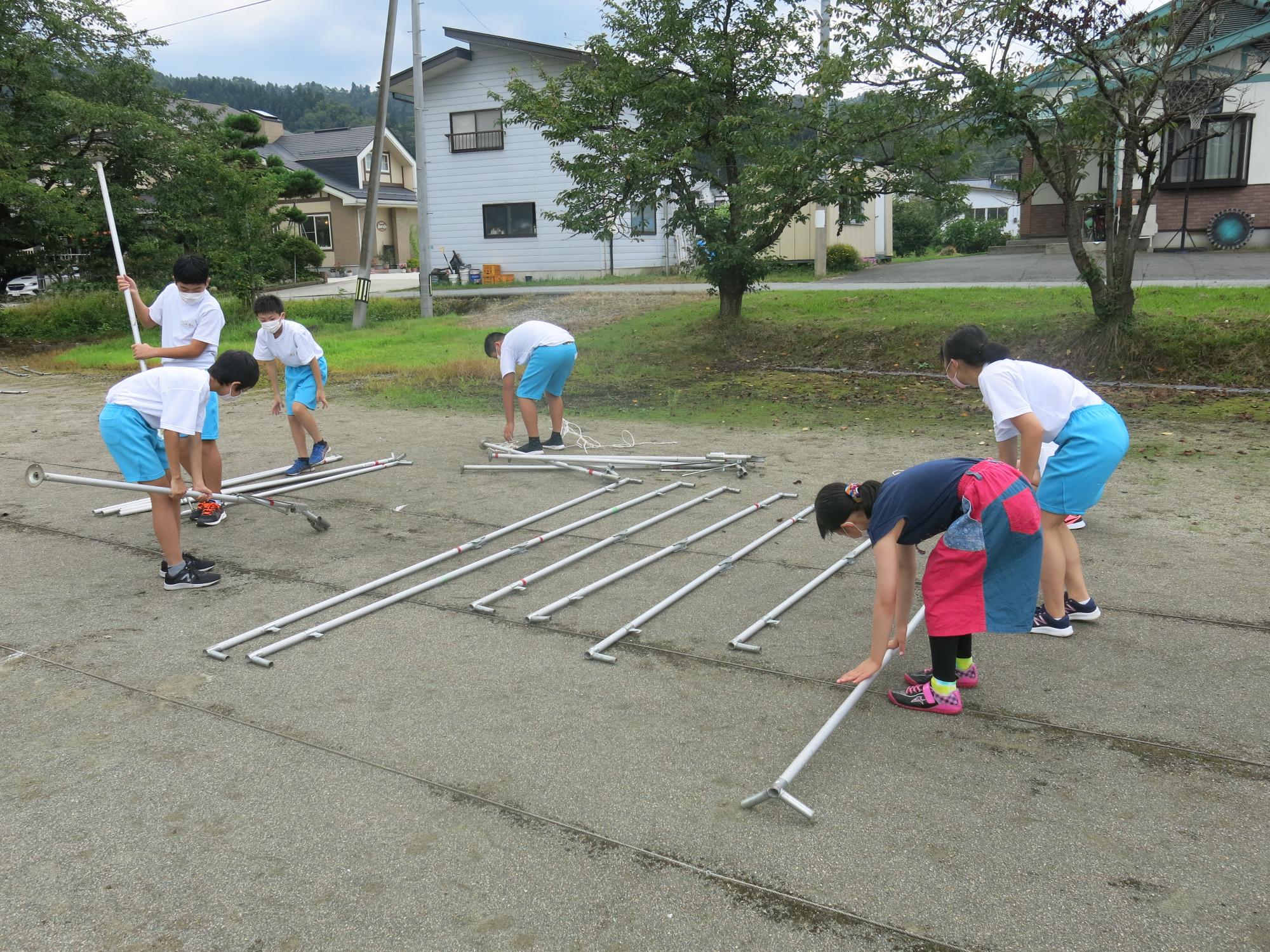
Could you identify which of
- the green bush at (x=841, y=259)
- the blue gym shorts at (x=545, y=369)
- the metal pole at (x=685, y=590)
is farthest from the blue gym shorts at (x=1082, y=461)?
the green bush at (x=841, y=259)

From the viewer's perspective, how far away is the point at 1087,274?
38.2 ft

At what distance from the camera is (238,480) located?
26.3 ft

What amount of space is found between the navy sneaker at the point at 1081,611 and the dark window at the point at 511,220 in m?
27.6

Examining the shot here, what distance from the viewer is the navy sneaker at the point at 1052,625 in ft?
15.6

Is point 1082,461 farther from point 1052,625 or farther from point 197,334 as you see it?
point 197,334

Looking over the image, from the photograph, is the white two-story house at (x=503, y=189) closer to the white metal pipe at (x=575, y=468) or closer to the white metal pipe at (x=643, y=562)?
the white metal pipe at (x=575, y=468)

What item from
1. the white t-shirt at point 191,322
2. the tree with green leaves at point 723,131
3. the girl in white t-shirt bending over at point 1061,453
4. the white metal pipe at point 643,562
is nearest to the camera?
the girl in white t-shirt bending over at point 1061,453

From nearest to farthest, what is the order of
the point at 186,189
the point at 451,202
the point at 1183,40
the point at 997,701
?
the point at 997,701 → the point at 1183,40 → the point at 186,189 → the point at 451,202

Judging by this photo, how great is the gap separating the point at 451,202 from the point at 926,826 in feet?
102

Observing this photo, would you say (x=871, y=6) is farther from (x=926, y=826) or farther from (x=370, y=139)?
(x=370, y=139)

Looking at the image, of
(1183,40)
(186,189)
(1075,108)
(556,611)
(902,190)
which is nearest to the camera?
(556,611)

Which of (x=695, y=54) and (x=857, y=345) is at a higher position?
(x=695, y=54)

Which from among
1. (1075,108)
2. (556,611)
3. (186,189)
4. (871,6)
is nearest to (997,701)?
(556,611)

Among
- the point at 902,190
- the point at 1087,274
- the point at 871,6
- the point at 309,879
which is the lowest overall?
the point at 309,879
